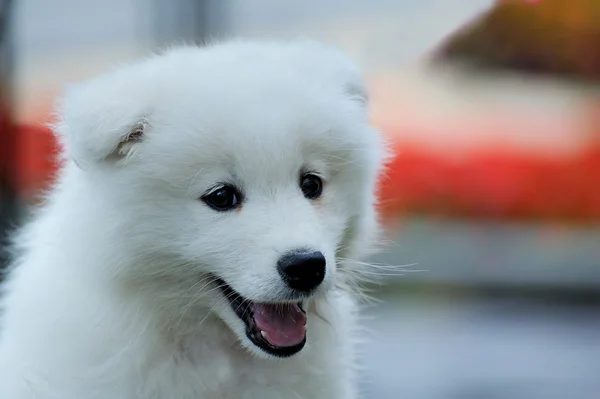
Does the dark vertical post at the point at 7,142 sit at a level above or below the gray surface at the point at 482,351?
above

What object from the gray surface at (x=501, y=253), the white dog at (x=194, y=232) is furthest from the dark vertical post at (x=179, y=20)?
the white dog at (x=194, y=232)

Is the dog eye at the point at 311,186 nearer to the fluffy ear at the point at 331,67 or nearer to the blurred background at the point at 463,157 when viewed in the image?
the fluffy ear at the point at 331,67

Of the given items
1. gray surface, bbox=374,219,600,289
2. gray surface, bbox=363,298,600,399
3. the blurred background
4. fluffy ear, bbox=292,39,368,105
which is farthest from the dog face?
gray surface, bbox=374,219,600,289

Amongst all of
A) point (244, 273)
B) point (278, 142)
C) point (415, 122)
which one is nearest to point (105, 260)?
point (244, 273)

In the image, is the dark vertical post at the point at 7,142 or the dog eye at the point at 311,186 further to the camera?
the dark vertical post at the point at 7,142

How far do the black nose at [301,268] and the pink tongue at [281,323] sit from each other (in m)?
0.20

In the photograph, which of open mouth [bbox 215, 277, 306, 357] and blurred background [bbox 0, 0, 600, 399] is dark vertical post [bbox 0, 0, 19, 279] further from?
open mouth [bbox 215, 277, 306, 357]

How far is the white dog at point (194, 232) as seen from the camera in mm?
2369

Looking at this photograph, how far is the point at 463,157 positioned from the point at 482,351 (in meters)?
1.66

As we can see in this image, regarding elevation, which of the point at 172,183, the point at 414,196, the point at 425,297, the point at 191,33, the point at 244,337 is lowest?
the point at 425,297

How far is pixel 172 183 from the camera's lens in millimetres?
2393

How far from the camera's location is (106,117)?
2334 millimetres

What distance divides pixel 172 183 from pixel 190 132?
145 mm

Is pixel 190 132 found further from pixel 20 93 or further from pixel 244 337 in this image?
pixel 20 93
